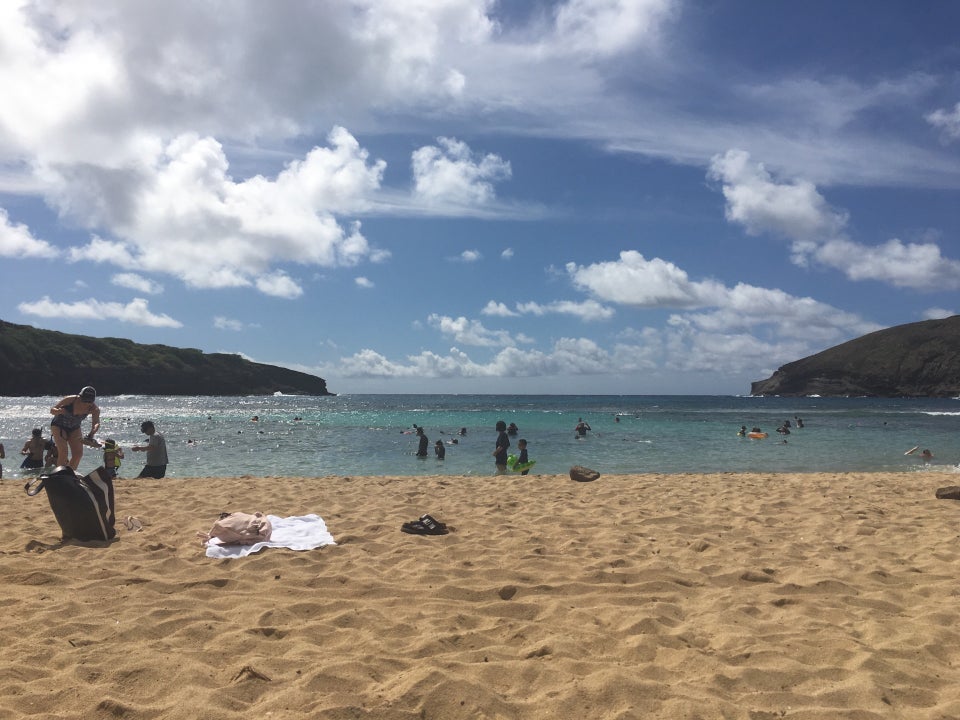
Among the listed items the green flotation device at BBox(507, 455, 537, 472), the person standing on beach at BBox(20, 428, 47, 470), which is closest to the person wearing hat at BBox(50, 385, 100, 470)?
the person standing on beach at BBox(20, 428, 47, 470)

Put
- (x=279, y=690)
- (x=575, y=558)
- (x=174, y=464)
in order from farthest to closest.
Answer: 1. (x=174, y=464)
2. (x=575, y=558)
3. (x=279, y=690)

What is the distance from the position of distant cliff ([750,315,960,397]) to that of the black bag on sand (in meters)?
140

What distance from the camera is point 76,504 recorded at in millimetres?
6703

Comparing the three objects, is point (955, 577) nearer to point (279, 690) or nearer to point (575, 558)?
point (575, 558)

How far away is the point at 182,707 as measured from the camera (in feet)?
10.7

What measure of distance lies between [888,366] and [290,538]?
14391cm

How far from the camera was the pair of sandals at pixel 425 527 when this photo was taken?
746 cm

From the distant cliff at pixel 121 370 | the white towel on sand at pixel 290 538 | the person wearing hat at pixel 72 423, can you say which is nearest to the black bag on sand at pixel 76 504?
the white towel on sand at pixel 290 538

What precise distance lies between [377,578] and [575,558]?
2014 mm

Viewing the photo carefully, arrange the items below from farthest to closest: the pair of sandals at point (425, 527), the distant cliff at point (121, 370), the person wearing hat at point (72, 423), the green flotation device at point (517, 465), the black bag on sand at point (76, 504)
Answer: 1. the distant cliff at point (121, 370)
2. the green flotation device at point (517, 465)
3. the person wearing hat at point (72, 423)
4. the pair of sandals at point (425, 527)
5. the black bag on sand at point (76, 504)

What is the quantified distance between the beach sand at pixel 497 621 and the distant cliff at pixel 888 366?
134495mm

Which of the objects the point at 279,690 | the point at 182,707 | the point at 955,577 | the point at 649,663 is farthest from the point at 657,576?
the point at 182,707

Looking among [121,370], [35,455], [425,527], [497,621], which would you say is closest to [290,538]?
[425,527]

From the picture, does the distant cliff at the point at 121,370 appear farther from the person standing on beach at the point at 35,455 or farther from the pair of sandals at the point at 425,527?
the pair of sandals at the point at 425,527
